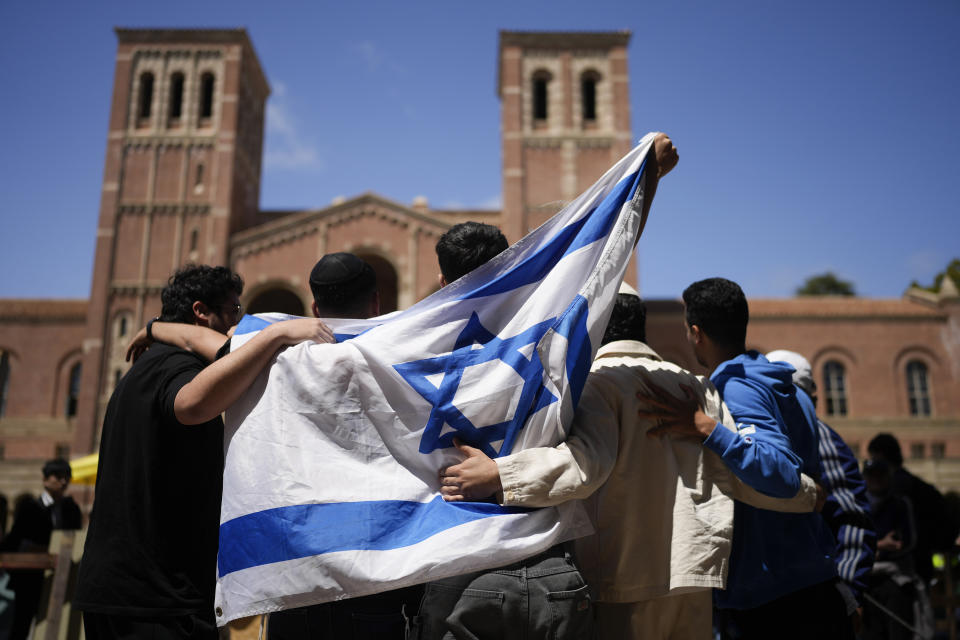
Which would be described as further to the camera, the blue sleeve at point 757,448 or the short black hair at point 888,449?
the short black hair at point 888,449

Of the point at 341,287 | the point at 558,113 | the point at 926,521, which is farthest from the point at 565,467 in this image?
the point at 558,113

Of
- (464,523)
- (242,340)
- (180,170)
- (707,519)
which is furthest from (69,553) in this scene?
(180,170)

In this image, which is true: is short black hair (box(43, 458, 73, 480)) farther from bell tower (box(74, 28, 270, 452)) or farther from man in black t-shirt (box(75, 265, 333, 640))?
bell tower (box(74, 28, 270, 452))

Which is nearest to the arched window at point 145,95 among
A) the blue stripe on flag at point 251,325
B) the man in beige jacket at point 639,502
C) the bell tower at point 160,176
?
the bell tower at point 160,176

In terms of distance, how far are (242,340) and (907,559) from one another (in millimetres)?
5257

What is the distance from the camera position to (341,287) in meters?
2.61

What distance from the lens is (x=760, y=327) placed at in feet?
94.7

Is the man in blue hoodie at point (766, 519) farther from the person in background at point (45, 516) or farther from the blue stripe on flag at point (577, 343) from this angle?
the person in background at point (45, 516)

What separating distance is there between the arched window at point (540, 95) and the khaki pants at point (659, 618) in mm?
27021

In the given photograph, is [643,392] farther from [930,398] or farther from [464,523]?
[930,398]

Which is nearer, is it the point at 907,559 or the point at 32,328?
the point at 907,559

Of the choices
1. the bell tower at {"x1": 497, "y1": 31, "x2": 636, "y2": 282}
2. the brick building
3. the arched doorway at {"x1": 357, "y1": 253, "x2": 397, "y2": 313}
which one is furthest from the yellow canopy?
the bell tower at {"x1": 497, "y1": 31, "x2": 636, "y2": 282}

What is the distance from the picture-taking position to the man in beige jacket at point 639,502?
2195mm

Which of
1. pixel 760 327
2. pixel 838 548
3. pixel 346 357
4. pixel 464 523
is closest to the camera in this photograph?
pixel 464 523
